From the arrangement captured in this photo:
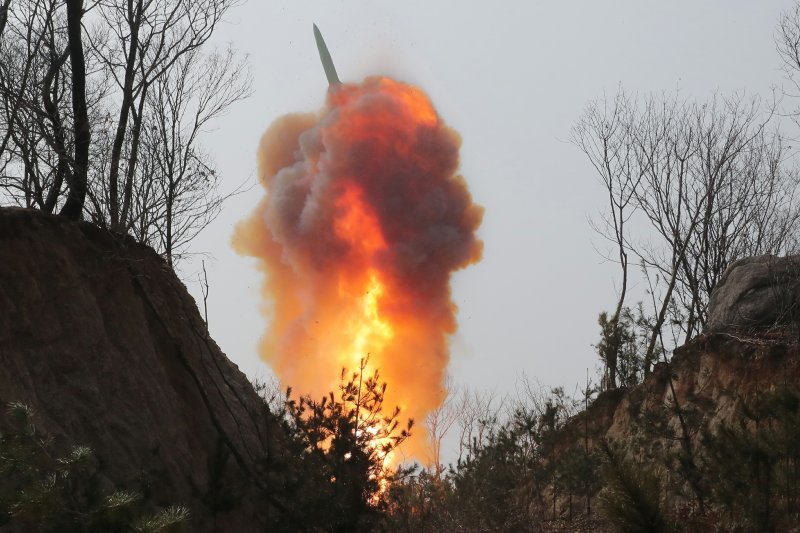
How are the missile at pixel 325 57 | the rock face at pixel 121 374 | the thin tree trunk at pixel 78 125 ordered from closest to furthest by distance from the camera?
1. the rock face at pixel 121 374
2. the thin tree trunk at pixel 78 125
3. the missile at pixel 325 57

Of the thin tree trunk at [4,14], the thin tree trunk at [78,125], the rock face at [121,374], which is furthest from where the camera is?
the thin tree trunk at [4,14]

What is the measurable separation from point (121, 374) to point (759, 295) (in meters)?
12.5

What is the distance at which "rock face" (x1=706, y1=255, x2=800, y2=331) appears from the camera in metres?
17.5

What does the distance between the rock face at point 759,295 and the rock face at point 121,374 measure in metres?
9.96

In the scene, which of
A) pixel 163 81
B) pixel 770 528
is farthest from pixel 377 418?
pixel 163 81

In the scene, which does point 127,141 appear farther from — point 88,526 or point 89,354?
point 88,526

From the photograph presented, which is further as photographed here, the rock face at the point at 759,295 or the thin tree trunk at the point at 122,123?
the rock face at the point at 759,295

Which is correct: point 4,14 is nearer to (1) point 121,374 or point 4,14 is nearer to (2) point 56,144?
(2) point 56,144

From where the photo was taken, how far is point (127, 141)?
57.0 ft

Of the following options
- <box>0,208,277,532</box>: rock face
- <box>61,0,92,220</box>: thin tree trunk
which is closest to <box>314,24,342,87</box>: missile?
<box>61,0,92,220</box>: thin tree trunk

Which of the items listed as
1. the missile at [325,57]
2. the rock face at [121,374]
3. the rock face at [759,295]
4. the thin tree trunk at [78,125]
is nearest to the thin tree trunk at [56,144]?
the thin tree trunk at [78,125]

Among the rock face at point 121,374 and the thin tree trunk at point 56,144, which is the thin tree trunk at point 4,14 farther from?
the rock face at point 121,374

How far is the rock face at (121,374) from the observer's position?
436 inches

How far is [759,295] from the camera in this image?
18219 millimetres
